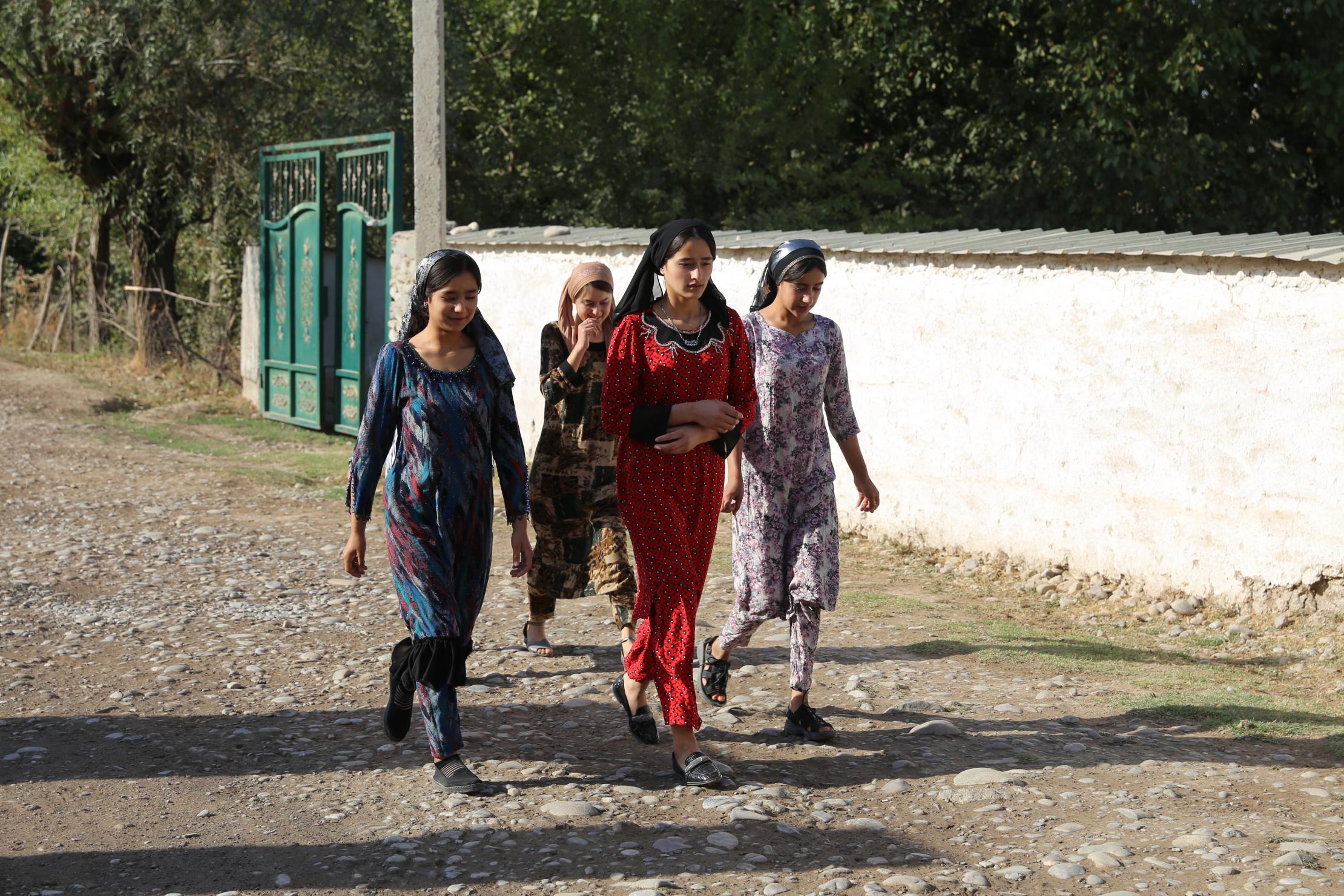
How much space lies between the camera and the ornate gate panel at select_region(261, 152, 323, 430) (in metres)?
12.7

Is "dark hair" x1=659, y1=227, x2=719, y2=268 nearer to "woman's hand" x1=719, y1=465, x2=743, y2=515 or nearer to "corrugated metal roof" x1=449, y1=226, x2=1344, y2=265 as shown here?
"woman's hand" x1=719, y1=465, x2=743, y2=515

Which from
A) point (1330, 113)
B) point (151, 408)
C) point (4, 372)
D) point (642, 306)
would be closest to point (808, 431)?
point (642, 306)

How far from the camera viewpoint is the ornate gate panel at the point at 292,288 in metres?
12.7

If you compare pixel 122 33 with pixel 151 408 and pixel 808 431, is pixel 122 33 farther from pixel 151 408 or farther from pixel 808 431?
pixel 808 431

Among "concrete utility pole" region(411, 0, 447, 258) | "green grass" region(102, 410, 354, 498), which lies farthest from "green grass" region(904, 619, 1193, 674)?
"concrete utility pole" region(411, 0, 447, 258)

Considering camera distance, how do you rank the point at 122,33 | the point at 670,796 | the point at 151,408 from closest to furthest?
the point at 670,796 → the point at 151,408 → the point at 122,33

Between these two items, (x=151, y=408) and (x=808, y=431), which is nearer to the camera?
(x=808, y=431)

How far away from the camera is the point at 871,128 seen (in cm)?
1775

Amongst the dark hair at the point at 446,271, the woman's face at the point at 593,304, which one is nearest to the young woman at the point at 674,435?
the dark hair at the point at 446,271

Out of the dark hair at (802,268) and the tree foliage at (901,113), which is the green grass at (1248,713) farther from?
the tree foliage at (901,113)

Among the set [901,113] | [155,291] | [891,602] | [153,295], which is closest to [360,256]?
[155,291]

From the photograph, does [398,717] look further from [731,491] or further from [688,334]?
[688,334]

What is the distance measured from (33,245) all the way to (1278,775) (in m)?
23.1

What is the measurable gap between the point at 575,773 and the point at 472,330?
143 cm
